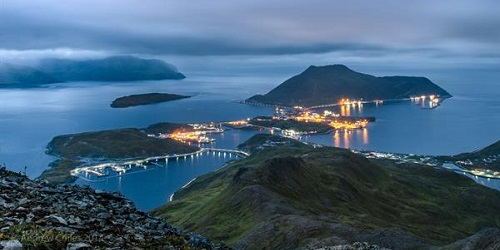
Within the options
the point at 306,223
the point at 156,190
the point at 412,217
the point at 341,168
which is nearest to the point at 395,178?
the point at 341,168

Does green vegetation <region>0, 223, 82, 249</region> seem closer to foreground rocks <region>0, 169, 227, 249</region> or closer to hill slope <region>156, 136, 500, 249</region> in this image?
foreground rocks <region>0, 169, 227, 249</region>

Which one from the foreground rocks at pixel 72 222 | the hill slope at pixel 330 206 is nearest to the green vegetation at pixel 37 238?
the foreground rocks at pixel 72 222

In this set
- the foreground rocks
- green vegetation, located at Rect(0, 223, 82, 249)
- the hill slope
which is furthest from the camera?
the hill slope

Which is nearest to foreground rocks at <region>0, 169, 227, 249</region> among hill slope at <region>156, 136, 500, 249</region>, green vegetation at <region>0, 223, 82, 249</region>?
green vegetation at <region>0, 223, 82, 249</region>

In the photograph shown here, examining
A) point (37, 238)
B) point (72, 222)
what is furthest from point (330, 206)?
point (37, 238)

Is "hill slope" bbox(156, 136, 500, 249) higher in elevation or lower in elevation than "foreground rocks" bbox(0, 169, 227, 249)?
lower

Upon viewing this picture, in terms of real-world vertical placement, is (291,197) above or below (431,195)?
above

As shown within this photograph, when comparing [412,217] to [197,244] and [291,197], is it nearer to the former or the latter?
[291,197]

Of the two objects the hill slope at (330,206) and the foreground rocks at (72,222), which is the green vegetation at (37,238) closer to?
the foreground rocks at (72,222)
